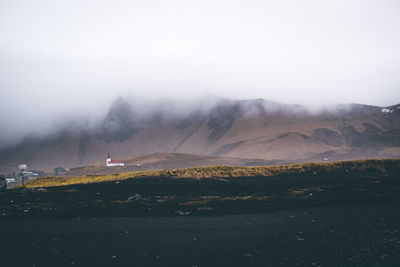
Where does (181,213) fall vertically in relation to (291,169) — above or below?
above

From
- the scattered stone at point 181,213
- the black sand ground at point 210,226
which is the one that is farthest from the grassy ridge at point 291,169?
the scattered stone at point 181,213

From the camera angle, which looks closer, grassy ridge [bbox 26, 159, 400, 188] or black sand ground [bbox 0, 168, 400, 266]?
black sand ground [bbox 0, 168, 400, 266]

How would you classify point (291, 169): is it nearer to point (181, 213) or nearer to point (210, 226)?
point (181, 213)

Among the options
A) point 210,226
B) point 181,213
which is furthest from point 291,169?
point 210,226

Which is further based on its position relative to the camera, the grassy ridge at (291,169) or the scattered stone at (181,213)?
the grassy ridge at (291,169)

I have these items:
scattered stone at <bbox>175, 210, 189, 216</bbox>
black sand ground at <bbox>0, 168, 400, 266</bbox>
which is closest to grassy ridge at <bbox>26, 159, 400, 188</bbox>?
black sand ground at <bbox>0, 168, 400, 266</bbox>

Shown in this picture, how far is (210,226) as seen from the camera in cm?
2609

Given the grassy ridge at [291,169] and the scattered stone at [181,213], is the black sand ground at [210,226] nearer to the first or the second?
the scattered stone at [181,213]

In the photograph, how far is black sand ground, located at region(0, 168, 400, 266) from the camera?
18.4 metres

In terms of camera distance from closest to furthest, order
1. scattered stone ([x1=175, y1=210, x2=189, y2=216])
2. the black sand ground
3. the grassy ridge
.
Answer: the black sand ground, scattered stone ([x1=175, y1=210, x2=189, y2=216]), the grassy ridge

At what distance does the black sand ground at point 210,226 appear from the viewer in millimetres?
18433

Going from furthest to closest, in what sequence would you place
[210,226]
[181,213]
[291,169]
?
[291,169], [181,213], [210,226]

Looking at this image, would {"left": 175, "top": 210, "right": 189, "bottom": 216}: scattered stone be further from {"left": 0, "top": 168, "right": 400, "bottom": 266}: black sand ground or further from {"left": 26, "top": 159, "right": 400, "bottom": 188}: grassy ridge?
{"left": 26, "top": 159, "right": 400, "bottom": 188}: grassy ridge

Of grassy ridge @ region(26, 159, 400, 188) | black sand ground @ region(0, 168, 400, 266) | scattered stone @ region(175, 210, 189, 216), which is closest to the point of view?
black sand ground @ region(0, 168, 400, 266)
